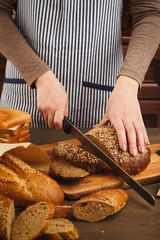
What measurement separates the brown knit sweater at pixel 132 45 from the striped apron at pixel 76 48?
140 mm

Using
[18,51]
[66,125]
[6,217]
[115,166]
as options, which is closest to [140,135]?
[115,166]

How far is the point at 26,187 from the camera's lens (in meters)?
1.03

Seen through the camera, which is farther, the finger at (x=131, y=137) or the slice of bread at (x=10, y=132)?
the slice of bread at (x=10, y=132)

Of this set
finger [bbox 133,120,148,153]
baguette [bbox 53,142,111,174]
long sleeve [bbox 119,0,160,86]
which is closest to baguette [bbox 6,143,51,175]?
baguette [bbox 53,142,111,174]

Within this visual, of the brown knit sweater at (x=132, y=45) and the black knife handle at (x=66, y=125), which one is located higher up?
the brown knit sweater at (x=132, y=45)

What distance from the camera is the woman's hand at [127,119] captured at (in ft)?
4.31

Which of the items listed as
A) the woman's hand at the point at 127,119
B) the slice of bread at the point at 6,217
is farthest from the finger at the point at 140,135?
the slice of bread at the point at 6,217

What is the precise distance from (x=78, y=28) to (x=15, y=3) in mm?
444

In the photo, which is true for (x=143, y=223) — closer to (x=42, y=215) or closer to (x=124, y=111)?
(x=42, y=215)

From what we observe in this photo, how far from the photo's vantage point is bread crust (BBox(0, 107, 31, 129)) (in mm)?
1384

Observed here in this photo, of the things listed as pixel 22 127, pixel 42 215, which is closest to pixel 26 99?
pixel 22 127

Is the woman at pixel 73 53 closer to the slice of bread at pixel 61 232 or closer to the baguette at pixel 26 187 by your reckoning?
the baguette at pixel 26 187

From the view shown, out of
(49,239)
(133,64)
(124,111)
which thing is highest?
(133,64)

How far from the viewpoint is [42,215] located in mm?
899
